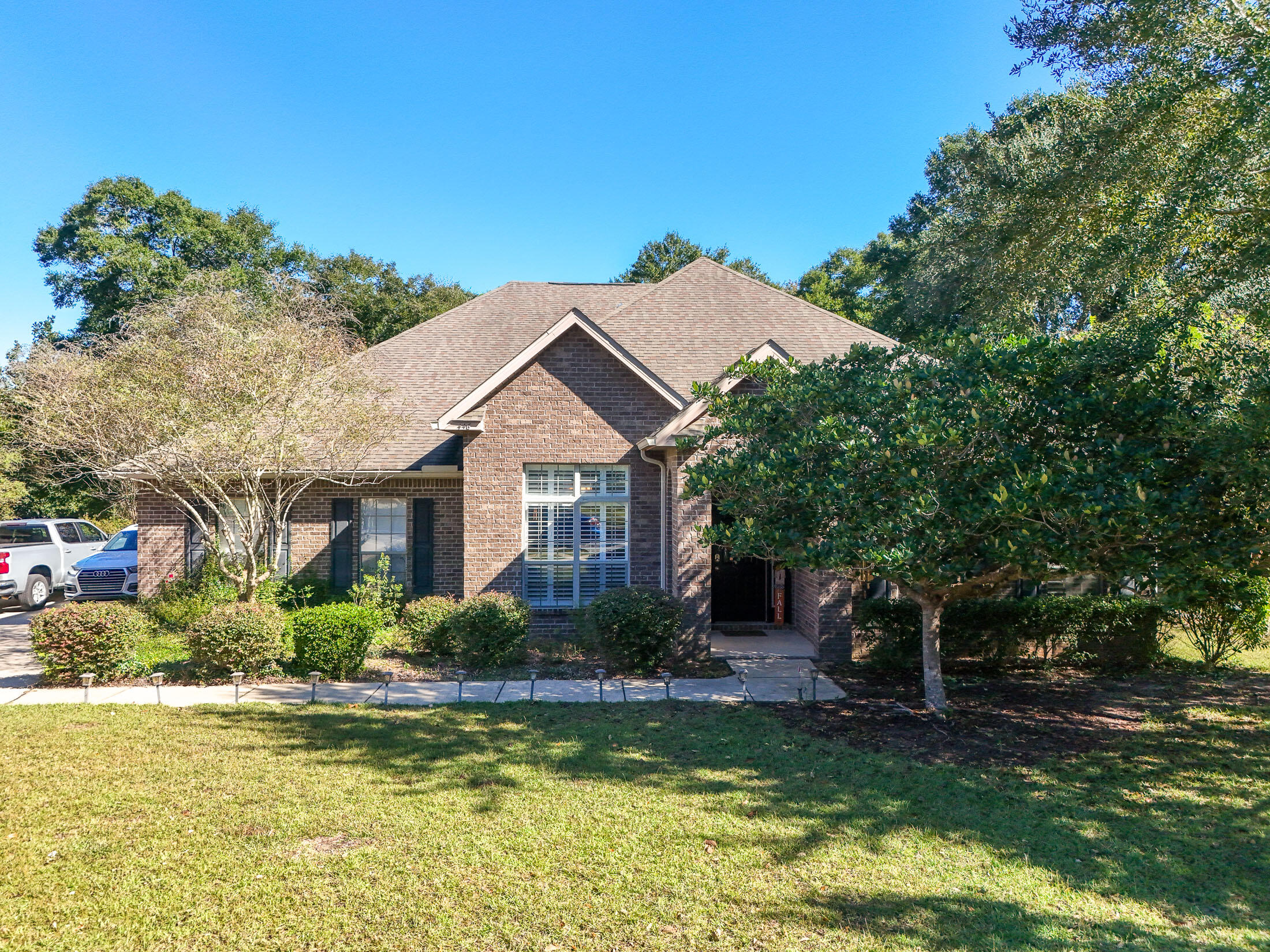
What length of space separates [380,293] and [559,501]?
26312mm

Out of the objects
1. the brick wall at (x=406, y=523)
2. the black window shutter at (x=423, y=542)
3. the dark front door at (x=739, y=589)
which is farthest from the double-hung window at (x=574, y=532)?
the black window shutter at (x=423, y=542)

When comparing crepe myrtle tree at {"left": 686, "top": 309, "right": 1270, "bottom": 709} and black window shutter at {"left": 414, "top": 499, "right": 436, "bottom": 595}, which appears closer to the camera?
crepe myrtle tree at {"left": 686, "top": 309, "right": 1270, "bottom": 709}

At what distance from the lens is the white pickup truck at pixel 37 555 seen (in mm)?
16047

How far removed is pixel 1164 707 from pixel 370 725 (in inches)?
371

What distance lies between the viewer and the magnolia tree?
10398 millimetres

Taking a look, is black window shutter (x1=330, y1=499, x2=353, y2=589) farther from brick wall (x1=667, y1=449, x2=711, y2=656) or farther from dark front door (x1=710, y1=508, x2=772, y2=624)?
dark front door (x1=710, y1=508, x2=772, y2=624)

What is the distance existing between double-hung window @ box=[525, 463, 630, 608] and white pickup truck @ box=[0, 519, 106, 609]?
38.9 feet

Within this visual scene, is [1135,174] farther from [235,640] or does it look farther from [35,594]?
[35,594]

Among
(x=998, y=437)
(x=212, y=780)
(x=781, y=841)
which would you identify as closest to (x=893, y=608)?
(x=998, y=437)

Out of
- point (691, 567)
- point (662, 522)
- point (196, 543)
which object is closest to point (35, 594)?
point (196, 543)

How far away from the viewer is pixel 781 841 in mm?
5340

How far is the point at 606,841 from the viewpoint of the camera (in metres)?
5.29

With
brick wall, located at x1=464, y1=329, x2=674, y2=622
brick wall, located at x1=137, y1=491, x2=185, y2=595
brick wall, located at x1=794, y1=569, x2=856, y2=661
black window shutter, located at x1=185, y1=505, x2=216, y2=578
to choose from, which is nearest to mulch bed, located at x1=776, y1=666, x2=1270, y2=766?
brick wall, located at x1=794, y1=569, x2=856, y2=661

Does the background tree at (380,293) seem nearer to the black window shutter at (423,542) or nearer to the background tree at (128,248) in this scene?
the background tree at (128,248)
